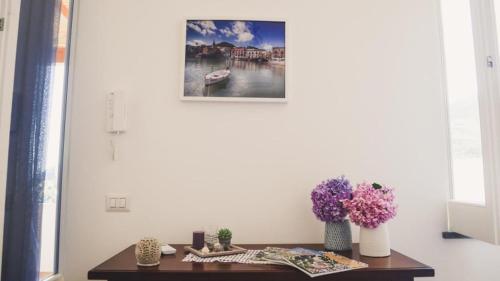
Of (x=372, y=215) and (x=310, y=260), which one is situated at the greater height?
(x=372, y=215)

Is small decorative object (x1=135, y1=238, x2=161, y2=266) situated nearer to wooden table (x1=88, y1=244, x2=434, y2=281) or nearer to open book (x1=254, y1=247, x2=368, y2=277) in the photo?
wooden table (x1=88, y1=244, x2=434, y2=281)

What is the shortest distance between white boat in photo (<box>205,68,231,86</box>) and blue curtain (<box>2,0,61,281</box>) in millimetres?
701

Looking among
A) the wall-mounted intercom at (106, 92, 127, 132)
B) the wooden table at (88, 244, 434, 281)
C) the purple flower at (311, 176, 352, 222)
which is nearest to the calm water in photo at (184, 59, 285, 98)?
the wall-mounted intercom at (106, 92, 127, 132)

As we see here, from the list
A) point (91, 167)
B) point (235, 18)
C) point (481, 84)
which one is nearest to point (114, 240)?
point (91, 167)

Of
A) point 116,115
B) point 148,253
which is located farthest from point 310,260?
point 116,115

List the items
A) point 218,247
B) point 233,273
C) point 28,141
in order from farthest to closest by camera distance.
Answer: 1. point 218,247
2. point 28,141
3. point 233,273

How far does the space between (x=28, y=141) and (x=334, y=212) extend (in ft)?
4.17

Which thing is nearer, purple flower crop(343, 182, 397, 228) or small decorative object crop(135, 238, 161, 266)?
small decorative object crop(135, 238, 161, 266)

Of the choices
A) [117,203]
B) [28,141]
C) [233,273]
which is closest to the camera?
[233,273]

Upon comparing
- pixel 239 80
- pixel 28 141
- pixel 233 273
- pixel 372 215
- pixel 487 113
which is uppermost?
pixel 239 80

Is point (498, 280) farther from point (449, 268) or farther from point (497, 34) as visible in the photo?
point (497, 34)

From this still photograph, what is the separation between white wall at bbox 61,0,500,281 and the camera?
1.75 m

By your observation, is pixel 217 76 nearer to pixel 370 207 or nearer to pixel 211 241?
pixel 211 241

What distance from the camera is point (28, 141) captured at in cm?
137
